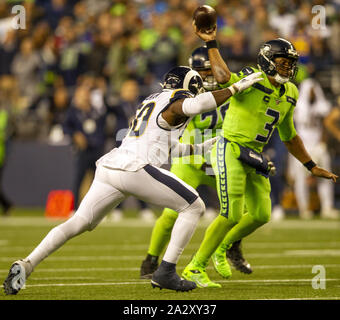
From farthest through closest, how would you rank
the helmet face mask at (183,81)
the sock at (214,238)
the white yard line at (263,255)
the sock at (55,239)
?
the white yard line at (263,255) → the sock at (214,238) → the helmet face mask at (183,81) → the sock at (55,239)

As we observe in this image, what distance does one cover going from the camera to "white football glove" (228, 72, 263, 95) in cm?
638

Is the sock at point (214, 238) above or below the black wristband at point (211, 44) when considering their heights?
below

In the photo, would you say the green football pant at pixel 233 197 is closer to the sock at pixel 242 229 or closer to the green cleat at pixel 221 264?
the sock at pixel 242 229

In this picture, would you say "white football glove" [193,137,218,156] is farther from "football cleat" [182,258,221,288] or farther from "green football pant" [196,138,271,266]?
"football cleat" [182,258,221,288]

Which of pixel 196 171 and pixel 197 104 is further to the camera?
pixel 196 171

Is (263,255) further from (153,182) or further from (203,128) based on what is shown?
(153,182)

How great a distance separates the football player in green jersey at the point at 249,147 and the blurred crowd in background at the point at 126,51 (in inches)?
295

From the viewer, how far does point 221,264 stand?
7281 millimetres

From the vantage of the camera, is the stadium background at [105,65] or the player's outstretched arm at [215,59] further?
the stadium background at [105,65]

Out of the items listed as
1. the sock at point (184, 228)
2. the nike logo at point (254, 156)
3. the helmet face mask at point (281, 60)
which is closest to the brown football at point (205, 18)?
the helmet face mask at point (281, 60)

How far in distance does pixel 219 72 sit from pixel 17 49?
34.6ft

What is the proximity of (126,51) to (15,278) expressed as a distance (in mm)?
10451

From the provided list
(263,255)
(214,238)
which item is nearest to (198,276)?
(214,238)

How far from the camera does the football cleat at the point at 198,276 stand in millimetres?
6699
